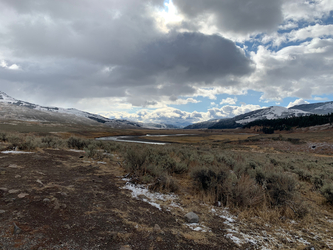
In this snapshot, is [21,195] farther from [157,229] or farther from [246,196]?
[246,196]

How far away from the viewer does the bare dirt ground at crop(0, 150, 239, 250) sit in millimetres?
3232

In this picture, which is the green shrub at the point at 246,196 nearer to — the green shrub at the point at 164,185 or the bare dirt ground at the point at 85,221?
the bare dirt ground at the point at 85,221

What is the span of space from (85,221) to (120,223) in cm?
82

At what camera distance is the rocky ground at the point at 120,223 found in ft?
11.0

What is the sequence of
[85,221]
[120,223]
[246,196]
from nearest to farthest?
[85,221], [120,223], [246,196]

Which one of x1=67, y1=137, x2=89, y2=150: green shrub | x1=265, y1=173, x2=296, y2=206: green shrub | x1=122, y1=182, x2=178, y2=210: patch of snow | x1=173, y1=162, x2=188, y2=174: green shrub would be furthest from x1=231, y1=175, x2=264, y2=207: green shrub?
x1=67, y1=137, x2=89, y2=150: green shrub

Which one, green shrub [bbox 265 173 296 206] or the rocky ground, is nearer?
the rocky ground

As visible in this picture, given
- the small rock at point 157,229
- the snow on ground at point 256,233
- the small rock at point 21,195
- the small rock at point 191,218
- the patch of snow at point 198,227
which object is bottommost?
the snow on ground at point 256,233

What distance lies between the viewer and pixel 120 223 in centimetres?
411

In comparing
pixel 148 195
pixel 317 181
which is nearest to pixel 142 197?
pixel 148 195

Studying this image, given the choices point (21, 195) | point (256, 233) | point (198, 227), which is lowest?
point (256, 233)

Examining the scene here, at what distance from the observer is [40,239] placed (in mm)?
3117

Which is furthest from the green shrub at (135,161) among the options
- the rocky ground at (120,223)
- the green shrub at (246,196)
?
the green shrub at (246,196)

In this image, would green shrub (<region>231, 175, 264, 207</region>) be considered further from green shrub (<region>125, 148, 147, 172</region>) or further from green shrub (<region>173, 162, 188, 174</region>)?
green shrub (<region>125, 148, 147, 172</region>)
